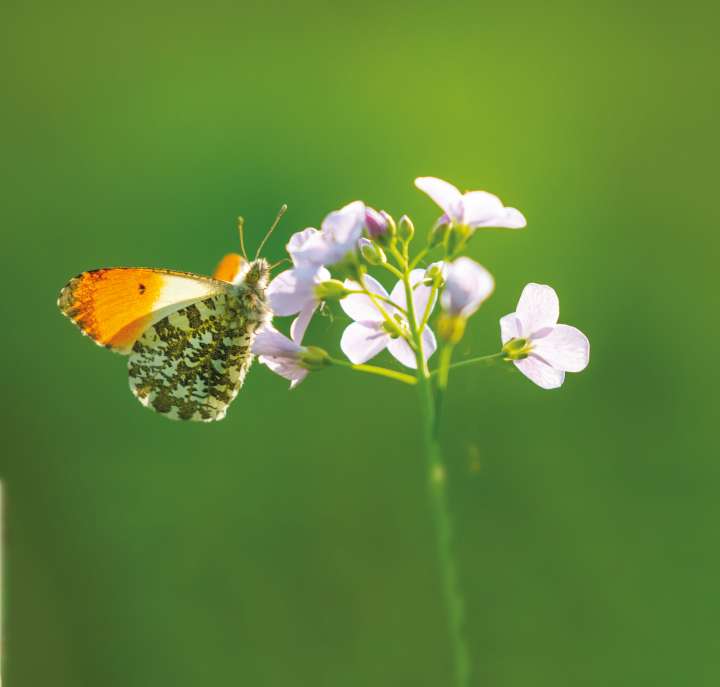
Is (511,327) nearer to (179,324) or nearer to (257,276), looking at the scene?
(257,276)

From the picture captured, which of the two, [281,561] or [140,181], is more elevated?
[140,181]

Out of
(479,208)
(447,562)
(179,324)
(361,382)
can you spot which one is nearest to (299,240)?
(479,208)

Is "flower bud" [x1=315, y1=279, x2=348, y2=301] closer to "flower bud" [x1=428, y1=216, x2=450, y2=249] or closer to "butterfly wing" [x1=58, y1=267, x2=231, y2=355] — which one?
"flower bud" [x1=428, y1=216, x2=450, y2=249]

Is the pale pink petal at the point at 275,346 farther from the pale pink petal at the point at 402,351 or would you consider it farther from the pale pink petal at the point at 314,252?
the pale pink petal at the point at 314,252

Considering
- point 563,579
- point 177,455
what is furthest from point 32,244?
point 563,579

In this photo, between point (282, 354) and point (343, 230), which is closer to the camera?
point (343, 230)

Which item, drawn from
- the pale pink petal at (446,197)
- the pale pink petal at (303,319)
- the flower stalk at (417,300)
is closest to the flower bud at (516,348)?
the flower stalk at (417,300)

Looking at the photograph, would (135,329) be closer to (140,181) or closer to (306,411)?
(306,411)
